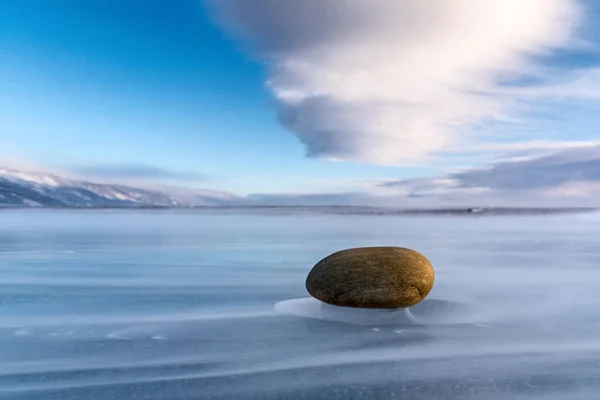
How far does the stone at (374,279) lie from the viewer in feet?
18.1

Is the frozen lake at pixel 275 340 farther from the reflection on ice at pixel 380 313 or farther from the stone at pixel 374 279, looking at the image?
the stone at pixel 374 279

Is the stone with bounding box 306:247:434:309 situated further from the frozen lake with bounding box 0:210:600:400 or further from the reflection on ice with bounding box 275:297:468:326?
the frozen lake with bounding box 0:210:600:400

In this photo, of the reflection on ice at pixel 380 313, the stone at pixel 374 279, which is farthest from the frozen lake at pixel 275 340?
the stone at pixel 374 279

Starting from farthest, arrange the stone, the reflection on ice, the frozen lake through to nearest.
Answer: the stone → the reflection on ice → the frozen lake

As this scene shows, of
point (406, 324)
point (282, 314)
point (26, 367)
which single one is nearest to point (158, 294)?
point (282, 314)

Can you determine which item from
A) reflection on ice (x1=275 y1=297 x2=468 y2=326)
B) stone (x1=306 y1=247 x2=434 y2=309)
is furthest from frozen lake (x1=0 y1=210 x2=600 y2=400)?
stone (x1=306 y1=247 x2=434 y2=309)

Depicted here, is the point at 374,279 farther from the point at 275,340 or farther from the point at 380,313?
the point at 275,340

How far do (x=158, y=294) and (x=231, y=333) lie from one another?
233cm

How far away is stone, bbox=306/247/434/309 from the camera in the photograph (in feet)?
18.1

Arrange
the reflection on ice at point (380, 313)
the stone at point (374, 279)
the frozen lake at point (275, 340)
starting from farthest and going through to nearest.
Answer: the stone at point (374, 279) → the reflection on ice at point (380, 313) → the frozen lake at point (275, 340)

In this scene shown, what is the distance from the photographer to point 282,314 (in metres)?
5.38

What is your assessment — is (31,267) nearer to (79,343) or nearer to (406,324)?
(79,343)

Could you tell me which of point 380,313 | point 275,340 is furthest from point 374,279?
point 275,340

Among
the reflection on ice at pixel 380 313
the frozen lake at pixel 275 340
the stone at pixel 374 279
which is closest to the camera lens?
the frozen lake at pixel 275 340
